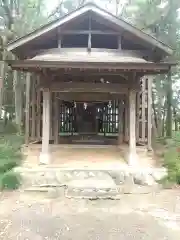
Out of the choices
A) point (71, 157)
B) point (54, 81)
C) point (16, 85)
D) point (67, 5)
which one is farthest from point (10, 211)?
point (67, 5)

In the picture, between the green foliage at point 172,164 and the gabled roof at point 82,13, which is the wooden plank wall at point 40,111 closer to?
the green foliage at point 172,164

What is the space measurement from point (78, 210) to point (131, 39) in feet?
20.2

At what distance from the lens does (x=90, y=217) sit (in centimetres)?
616

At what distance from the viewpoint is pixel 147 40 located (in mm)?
9508

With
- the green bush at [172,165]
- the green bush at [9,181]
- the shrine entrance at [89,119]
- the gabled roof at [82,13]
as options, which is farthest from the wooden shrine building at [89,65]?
the shrine entrance at [89,119]

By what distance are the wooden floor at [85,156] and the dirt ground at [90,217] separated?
1.65m

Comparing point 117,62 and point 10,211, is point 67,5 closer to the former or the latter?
point 117,62

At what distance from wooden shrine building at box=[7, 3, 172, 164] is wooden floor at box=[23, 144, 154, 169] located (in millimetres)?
510

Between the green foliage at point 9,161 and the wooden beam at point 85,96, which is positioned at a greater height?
the wooden beam at point 85,96

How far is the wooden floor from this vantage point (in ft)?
30.2

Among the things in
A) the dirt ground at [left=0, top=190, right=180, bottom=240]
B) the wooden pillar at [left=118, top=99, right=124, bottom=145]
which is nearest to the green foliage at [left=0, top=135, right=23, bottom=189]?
the dirt ground at [left=0, top=190, right=180, bottom=240]

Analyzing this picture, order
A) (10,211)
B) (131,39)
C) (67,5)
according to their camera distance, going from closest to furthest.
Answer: (10,211) → (131,39) → (67,5)

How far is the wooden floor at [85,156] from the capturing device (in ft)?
30.2

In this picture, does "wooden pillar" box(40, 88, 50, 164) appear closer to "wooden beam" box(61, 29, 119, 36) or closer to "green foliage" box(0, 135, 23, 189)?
"green foliage" box(0, 135, 23, 189)
